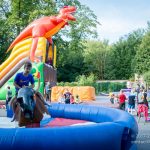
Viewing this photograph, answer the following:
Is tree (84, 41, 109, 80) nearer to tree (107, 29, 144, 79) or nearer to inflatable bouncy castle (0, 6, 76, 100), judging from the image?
tree (107, 29, 144, 79)

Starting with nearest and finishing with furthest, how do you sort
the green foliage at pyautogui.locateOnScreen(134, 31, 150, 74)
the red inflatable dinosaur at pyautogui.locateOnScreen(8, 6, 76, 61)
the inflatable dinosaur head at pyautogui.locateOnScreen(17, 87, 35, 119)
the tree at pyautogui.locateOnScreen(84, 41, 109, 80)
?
the inflatable dinosaur head at pyautogui.locateOnScreen(17, 87, 35, 119), the red inflatable dinosaur at pyautogui.locateOnScreen(8, 6, 76, 61), the green foliage at pyautogui.locateOnScreen(134, 31, 150, 74), the tree at pyautogui.locateOnScreen(84, 41, 109, 80)

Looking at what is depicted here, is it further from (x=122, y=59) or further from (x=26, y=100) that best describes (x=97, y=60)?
(x=26, y=100)

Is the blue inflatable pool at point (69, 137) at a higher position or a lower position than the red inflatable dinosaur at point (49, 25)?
A: lower

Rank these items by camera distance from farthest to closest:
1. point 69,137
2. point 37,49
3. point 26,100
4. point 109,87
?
1. point 109,87
2. point 37,49
3. point 26,100
4. point 69,137

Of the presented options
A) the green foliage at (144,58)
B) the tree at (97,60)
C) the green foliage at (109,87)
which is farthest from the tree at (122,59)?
the green foliage at (109,87)

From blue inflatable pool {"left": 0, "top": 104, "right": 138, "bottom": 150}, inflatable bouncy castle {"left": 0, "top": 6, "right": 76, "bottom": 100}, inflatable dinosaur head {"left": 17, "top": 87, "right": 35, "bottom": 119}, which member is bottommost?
blue inflatable pool {"left": 0, "top": 104, "right": 138, "bottom": 150}

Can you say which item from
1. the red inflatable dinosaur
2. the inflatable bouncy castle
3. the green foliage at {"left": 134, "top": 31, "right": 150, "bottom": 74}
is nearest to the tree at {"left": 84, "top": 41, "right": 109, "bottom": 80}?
the green foliage at {"left": 134, "top": 31, "right": 150, "bottom": 74}

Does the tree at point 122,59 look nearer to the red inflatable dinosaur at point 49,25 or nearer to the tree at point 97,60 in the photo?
the tree at point 97,60

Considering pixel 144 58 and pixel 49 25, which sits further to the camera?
pixel 144 58

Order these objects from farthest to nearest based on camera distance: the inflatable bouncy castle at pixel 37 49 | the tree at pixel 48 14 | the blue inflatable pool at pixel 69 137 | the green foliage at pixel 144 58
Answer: the green foliage at pixel 144 58 → the tree at pixel 48 14 → the inflatable bouncy castle at pixel 37 49 → the blue inflatable pool at pixel 69 137

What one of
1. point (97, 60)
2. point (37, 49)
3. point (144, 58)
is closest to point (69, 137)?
point (37, 49)

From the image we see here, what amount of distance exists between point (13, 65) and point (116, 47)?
45556 millimetres

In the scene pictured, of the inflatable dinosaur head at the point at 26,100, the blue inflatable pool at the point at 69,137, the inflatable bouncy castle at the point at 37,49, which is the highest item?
the inflatable bouncy castle at the point at 37,49

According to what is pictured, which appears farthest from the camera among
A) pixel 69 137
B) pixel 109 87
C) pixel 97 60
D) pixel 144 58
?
pixel 97 60
